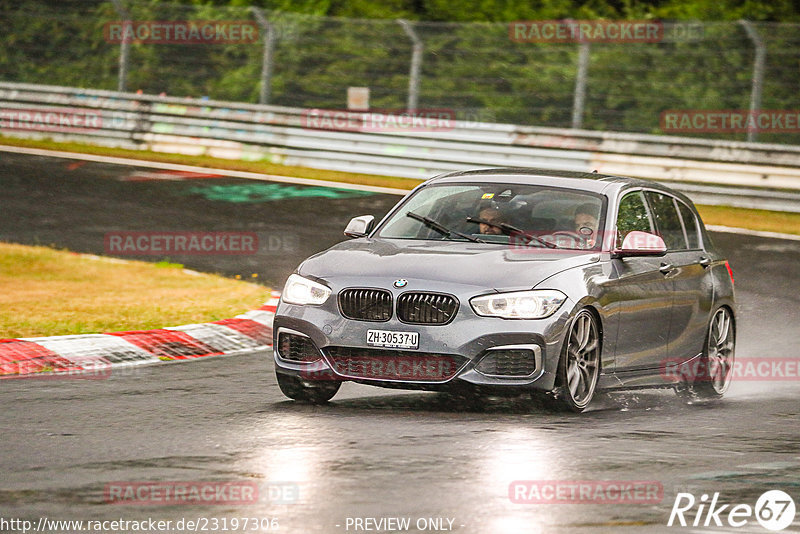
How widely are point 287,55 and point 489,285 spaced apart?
68.5ft

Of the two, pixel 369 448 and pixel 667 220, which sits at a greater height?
pixel 667 220

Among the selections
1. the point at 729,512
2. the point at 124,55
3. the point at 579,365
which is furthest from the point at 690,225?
the point at 124,55

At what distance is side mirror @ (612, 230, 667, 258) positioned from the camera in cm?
971

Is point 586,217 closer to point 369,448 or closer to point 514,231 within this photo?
point 514,231

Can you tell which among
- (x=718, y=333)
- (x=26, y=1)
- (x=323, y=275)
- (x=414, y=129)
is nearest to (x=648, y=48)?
(x=414, y=129)

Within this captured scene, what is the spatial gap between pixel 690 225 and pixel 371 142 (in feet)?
46.4

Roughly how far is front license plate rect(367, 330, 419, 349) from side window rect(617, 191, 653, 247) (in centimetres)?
192

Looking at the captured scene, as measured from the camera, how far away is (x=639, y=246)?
9719 millimetres

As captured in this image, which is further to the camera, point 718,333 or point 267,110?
point 267,110

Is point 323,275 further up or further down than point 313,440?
further up

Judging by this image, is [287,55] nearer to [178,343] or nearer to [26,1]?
Result: [26,1]

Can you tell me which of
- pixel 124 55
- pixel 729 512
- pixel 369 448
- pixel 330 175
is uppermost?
pixel 124 55

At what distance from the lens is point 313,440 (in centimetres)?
795

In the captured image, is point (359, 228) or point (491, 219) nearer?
point (491, 219)
